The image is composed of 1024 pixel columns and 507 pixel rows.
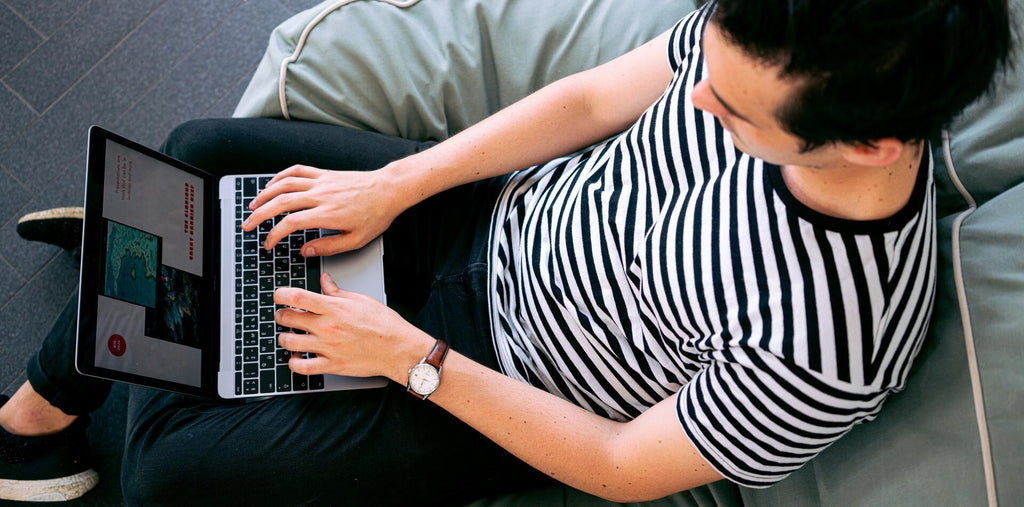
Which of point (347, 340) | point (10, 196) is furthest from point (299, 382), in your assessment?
point (10, 196)

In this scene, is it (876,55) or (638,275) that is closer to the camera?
(876,55)

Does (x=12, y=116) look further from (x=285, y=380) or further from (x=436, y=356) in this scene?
(x=436, y=356)

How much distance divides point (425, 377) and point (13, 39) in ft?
4.79

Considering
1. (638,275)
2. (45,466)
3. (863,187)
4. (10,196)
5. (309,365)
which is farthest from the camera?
(10,196)

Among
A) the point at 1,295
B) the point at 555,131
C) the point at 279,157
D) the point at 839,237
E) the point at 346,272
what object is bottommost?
the point at 1,295

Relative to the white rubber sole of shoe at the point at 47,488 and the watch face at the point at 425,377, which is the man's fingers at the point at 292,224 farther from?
the white rubber sole of shoe at the point at 47,488

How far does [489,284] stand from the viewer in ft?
3.57

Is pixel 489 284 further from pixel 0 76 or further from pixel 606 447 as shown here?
pixel 0 76

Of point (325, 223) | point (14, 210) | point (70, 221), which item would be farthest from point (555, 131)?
point (14, 210)

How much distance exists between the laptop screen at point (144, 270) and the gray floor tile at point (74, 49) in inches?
34.8

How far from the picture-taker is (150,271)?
3.24 feet

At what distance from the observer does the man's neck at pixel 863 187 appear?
676mm

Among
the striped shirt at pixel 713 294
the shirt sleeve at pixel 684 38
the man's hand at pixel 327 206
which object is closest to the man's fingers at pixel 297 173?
the man's hand at pixel 327 206

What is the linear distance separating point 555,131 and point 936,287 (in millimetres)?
528
